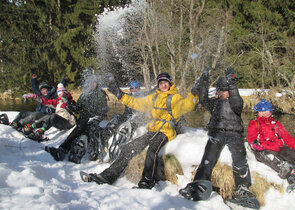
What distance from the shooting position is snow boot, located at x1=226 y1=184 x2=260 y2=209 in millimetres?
2842

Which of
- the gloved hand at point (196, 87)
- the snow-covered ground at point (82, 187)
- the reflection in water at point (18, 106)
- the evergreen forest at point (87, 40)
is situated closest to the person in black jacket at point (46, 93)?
→ the snow-covered ground at point (82, 187)

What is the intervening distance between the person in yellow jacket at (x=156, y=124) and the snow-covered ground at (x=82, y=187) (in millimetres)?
229

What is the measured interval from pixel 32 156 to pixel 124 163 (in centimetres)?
178

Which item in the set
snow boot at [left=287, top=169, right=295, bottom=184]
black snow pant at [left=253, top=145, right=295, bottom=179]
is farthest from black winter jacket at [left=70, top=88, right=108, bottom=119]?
snow boot at [left=287, top=169, right=295, bottom=184]

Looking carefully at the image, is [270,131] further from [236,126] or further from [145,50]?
[145,50]

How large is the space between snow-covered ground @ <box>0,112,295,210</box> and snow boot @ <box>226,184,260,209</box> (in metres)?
0.15

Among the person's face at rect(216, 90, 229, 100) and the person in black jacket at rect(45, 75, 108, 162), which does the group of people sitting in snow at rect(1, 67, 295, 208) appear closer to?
the person's face at rect(216, 90, 229, 100)

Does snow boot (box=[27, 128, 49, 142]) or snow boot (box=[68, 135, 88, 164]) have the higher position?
snow boot (box=[27, 128, 49, 142])

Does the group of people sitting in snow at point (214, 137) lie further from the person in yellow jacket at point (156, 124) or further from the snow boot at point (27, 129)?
the snow boot at point (27, 129)

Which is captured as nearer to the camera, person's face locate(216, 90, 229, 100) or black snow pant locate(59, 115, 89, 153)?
person's face locate(216, 90, 229, 100)

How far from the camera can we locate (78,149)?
4309 millimetres

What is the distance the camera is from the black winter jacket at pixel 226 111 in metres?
3.26

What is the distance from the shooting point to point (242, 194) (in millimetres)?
2939

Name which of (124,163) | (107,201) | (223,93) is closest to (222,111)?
(223,93)
